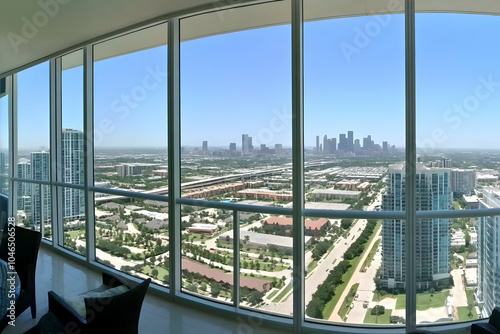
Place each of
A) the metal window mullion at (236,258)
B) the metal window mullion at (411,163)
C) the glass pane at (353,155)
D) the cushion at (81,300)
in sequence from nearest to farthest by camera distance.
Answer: the cushion at (81,300) → the metal window mullion at (411,163) → the glass pane at (353,155) → the metal window mullion at (236,258)

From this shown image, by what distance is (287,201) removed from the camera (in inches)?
114

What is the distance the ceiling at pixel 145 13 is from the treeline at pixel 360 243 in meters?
2.13

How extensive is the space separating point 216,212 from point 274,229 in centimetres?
73

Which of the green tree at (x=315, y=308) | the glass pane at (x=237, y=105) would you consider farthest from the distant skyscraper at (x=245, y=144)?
the green tree at (x=315, y=308)

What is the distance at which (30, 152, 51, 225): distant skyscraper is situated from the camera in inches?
206

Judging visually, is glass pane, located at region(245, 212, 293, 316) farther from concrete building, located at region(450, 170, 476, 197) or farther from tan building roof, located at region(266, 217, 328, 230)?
concrete building, located at region(450, 170, 476, 197)

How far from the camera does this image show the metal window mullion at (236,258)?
3080 mm

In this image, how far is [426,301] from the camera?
2.66 meters

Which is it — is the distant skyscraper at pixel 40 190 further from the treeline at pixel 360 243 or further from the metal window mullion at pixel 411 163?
the metal window mullion at pixel 411 163

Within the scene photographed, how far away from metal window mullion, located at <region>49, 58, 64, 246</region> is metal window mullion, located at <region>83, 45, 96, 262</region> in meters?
0.99

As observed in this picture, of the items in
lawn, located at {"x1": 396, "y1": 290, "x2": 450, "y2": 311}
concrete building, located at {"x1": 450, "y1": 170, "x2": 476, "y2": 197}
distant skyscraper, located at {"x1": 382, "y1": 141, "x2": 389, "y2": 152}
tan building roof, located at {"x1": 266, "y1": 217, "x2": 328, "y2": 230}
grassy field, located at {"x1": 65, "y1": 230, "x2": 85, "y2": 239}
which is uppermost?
distant skyscraper, located at {"x1": 382, "y1": 141, "x2": 389, "y2": 152}

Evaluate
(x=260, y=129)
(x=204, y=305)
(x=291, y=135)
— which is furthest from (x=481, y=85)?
(x=204, y=305)

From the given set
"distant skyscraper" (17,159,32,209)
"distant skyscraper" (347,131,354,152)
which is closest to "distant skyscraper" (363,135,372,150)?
"distant skyscraper" (347,131,354,152)

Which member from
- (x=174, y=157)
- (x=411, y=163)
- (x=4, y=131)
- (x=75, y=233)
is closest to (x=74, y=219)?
(x=75, y=233)
